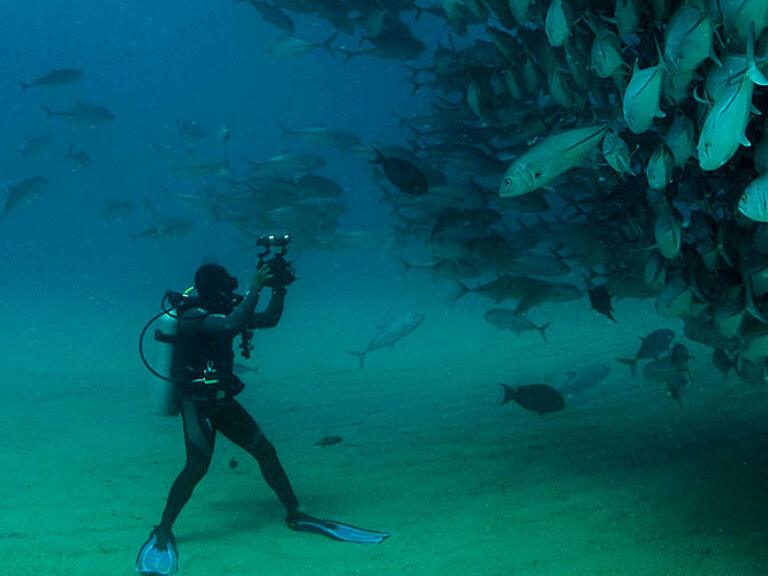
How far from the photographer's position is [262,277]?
463cm

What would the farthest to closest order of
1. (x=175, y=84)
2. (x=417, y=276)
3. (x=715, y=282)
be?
(x=175, y=84) → (x=417, y=276) → (x=715, y=282)

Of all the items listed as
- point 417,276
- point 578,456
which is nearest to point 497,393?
point 578,456

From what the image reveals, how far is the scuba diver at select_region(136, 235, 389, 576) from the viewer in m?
4.49

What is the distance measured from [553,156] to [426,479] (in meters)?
3.37

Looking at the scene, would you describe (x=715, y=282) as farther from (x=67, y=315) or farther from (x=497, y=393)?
(x=67, y=315)

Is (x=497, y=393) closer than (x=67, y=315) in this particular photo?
Yes

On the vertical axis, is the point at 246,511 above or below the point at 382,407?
above

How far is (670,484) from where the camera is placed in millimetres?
4680

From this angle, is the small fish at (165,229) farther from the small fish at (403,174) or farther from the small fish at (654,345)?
the small fish at (654,345)

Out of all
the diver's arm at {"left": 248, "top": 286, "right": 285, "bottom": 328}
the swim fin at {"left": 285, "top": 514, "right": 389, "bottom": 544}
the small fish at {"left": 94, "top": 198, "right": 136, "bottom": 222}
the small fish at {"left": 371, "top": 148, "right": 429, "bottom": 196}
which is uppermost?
the small fish at {"left": 371, "top": 148, "right": 429, "bottom": 196}

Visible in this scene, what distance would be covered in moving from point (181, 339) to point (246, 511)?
5.62 feet

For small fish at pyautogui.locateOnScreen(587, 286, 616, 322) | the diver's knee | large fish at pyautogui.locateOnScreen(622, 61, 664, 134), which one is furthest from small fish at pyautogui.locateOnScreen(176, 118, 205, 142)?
large fish at pyautogui.locateOnScreen(622, 61, 664, 134)

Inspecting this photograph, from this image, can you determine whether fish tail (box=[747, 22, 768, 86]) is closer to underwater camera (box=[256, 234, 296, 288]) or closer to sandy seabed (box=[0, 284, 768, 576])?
sandy seabed (box=[0, 284, 768, 576])

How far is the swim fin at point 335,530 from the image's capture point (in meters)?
4.52
